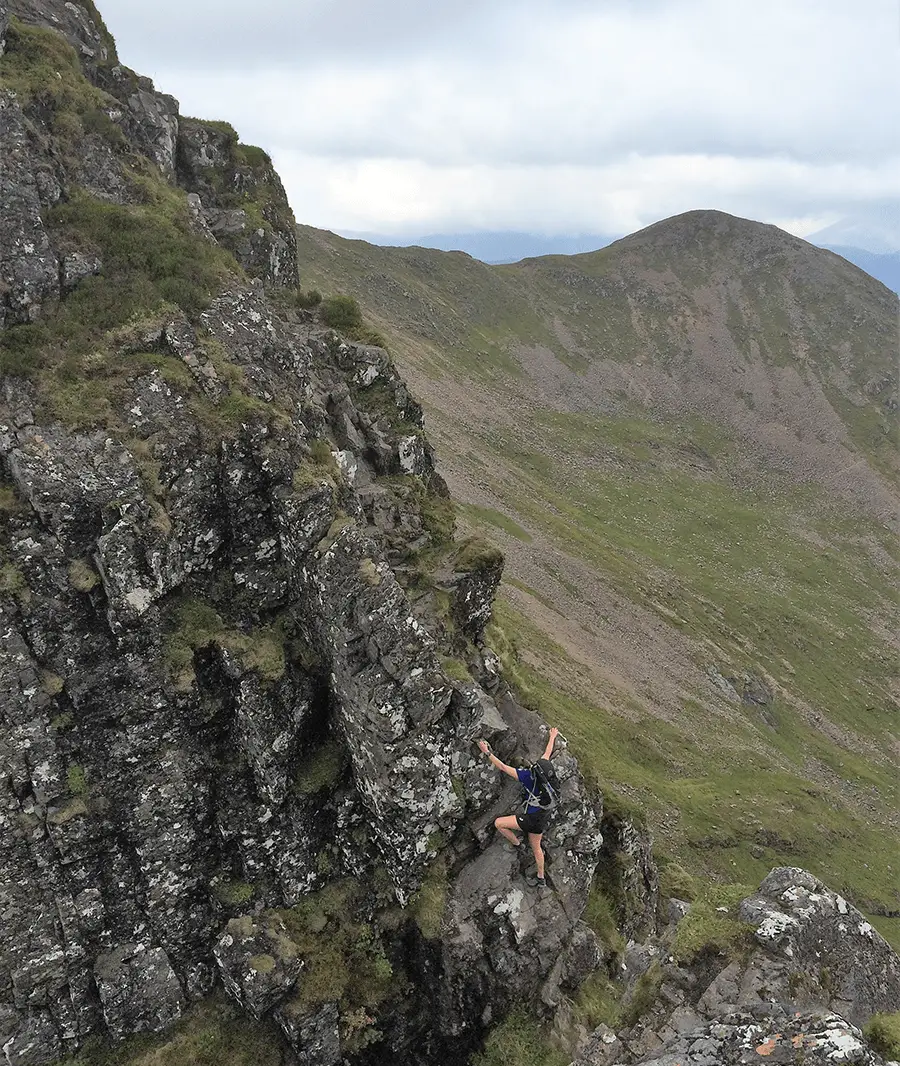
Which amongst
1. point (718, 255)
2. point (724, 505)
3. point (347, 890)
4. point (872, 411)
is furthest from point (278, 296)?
point (718, 255)

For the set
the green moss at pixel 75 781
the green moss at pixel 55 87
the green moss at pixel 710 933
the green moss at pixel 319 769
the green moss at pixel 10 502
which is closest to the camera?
the green moss at pixel 10 502

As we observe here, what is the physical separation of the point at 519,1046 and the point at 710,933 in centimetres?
620

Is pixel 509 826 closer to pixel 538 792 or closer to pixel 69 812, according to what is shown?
pixel 538 792

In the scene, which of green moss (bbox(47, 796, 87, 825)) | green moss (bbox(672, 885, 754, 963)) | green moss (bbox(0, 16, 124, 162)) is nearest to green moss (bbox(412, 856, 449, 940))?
green moss (bbox(672, 885, 754, 963))

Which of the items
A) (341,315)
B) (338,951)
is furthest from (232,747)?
(341,315)

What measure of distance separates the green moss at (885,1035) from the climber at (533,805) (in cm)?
792

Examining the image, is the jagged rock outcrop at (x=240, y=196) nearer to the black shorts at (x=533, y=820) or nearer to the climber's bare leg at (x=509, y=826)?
the climber's bare leg at (x=509, y=826)

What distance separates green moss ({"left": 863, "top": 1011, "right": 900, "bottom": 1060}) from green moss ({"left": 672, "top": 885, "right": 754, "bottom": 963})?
3.93m

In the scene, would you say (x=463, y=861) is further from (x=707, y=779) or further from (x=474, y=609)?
(x=707, y=779)

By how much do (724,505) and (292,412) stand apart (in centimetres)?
11120

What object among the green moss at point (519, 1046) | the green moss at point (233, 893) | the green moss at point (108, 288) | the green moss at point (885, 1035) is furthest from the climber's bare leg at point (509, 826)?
the green moss at point (108, 288)

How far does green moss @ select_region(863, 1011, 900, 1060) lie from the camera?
1223cm

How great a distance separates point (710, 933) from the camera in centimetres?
1733

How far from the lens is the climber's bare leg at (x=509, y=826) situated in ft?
61.6
